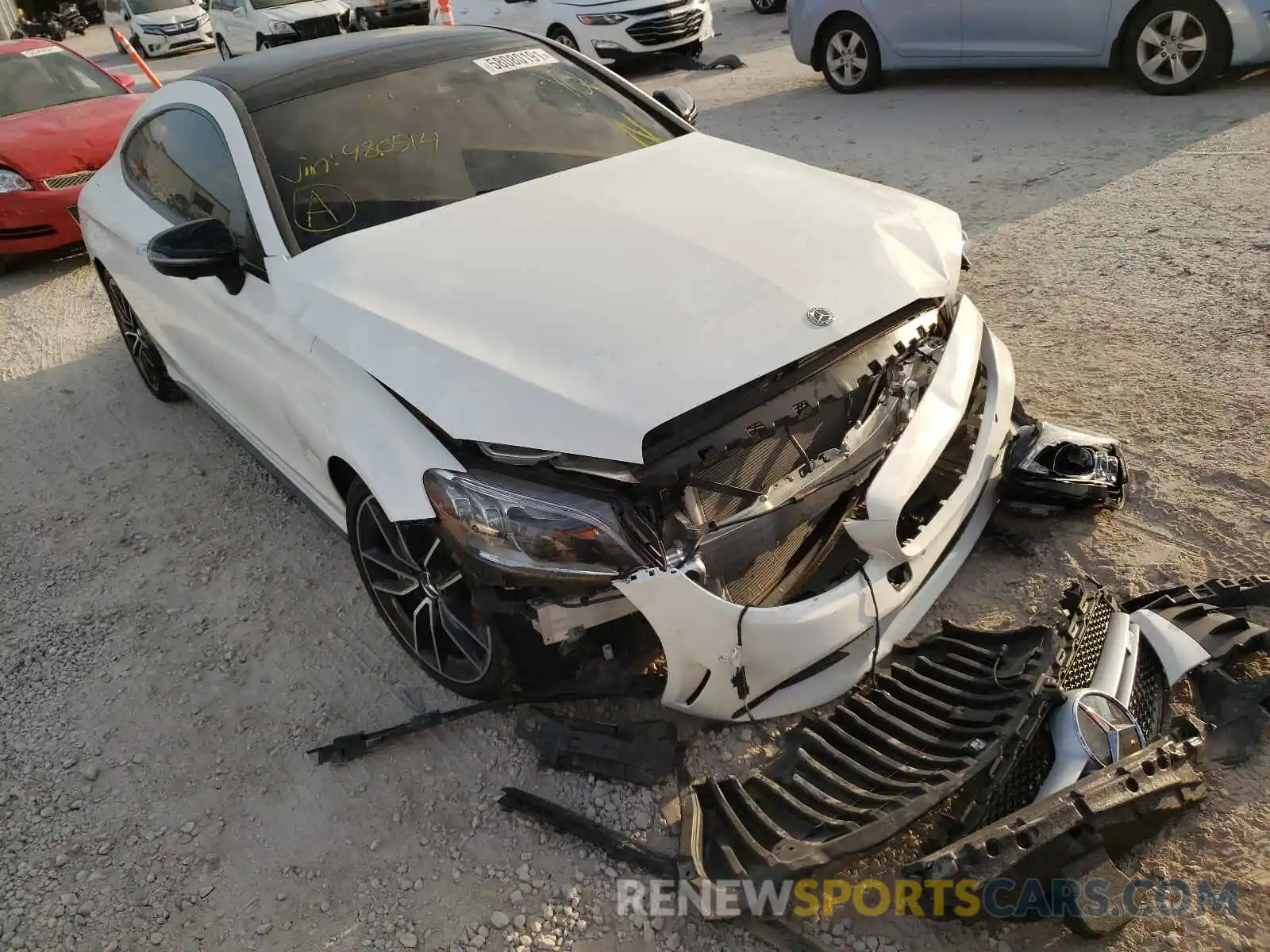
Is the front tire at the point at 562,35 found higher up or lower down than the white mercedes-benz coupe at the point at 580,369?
lower down

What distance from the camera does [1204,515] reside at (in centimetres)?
317

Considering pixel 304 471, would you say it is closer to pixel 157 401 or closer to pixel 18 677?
pixel 18 677

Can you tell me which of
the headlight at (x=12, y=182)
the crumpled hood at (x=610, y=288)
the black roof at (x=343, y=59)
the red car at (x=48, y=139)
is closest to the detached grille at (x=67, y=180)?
the red car at (x=48, y=139)

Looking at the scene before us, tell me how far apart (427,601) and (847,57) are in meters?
8.00

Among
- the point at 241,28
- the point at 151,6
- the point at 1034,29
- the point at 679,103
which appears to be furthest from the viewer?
the point at 151,6

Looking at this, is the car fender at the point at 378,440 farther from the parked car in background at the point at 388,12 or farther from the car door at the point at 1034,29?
the parked car in background at the point at 388,12

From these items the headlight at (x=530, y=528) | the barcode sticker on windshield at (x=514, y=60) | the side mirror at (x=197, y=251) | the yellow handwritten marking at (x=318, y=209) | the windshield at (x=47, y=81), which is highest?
the barcode sticker on windshield at (x=514, y=60)

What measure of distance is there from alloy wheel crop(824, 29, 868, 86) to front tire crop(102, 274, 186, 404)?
6.92 metres

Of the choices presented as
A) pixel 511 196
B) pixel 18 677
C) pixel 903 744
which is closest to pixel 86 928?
pixel 18 677

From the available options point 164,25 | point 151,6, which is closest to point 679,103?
point 164,25

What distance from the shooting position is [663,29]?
10.7m

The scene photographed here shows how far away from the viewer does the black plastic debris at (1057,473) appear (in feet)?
10.1

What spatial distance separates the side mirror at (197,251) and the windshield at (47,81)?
245 inches

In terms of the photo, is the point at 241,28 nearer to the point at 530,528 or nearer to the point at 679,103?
the point at 679,103
